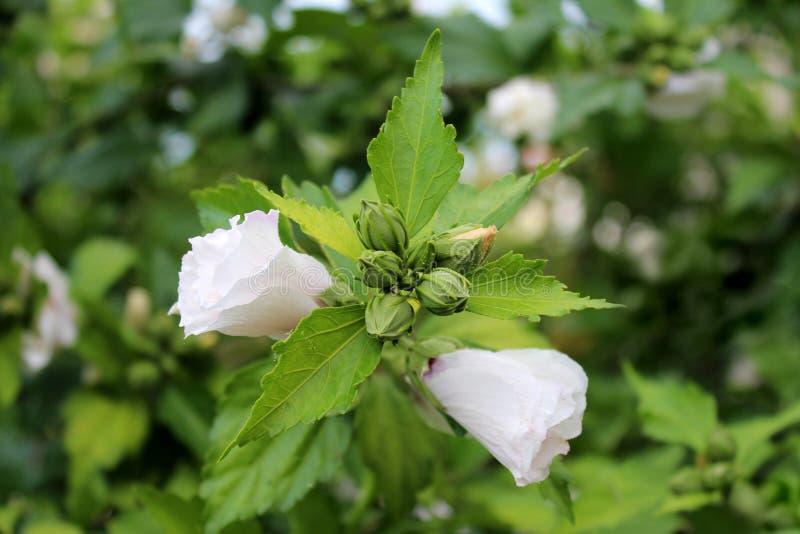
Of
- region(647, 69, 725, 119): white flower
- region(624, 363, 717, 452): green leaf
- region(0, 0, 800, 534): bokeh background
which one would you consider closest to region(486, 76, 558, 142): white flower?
region(0, 0, 800, 534): bokeh background

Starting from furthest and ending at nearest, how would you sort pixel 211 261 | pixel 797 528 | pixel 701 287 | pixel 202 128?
pixel 701 287 → pixel 202 128 → pixel 797 528 → pixel 211 261

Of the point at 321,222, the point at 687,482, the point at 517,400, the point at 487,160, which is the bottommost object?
the point at 487,160

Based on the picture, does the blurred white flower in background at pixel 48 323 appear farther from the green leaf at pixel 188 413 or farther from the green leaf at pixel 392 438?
the green leaf at pixel 392 438

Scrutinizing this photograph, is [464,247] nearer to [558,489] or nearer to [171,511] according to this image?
[558,489]

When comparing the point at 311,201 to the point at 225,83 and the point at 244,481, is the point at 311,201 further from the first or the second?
the point at 225,83

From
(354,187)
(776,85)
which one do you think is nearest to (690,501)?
(354,187)

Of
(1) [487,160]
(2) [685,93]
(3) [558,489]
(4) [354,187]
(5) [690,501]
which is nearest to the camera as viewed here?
(3) [558,489]

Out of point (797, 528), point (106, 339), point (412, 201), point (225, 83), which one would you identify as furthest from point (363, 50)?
point (797, 528)
